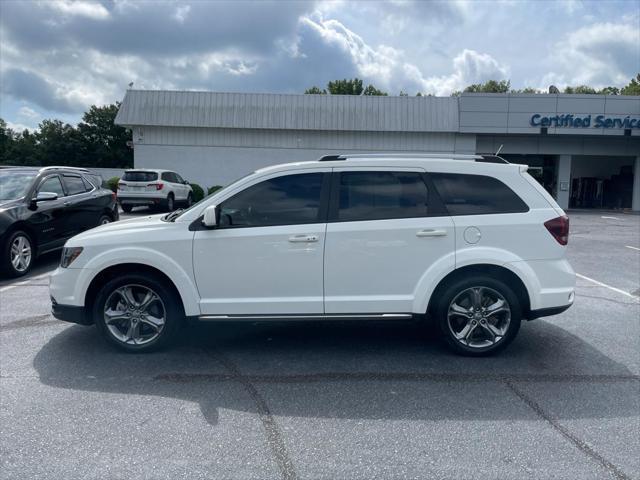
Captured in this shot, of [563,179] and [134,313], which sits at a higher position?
[563,179]

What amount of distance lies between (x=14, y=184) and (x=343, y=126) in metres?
19.6

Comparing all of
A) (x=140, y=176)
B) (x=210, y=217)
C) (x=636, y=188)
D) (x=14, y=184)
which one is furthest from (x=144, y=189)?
(x=636, y=188)

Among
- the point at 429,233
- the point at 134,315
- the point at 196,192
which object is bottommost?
the point at 134,315

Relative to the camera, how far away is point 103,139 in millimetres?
70000

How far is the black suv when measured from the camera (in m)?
8.62

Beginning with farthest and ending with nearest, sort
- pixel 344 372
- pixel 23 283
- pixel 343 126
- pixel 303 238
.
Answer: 1. pixel 343 126
2. pixel 23 283
3. pixel 303 238
4. pixel 344 372

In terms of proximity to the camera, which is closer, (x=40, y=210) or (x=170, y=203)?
(x=40, y=210)

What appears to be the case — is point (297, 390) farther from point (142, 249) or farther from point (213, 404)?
point (142, 249)

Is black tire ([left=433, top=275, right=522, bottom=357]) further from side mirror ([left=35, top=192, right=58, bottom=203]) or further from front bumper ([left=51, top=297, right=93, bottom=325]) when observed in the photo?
side mirror ([left=35, top=192, right=58, bottom=203])

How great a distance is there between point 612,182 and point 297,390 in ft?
107

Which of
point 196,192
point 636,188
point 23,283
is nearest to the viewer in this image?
point 23,283

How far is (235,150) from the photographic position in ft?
91.5

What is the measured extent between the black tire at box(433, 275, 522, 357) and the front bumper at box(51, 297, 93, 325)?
340 cm

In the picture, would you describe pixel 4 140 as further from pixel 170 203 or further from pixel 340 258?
pixel 340 258
